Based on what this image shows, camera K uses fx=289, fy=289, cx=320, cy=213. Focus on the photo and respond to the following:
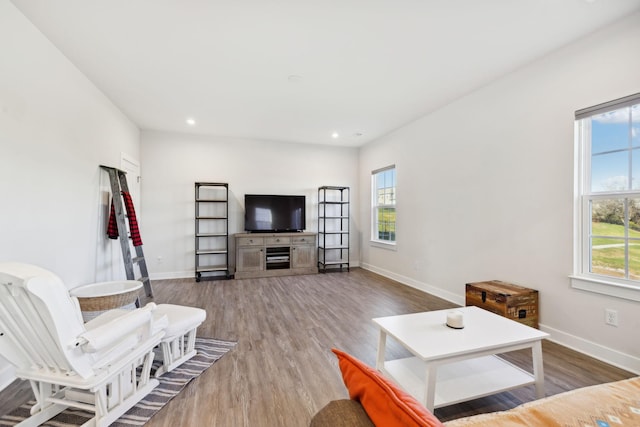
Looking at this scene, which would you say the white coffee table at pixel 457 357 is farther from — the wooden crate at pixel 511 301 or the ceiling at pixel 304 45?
the ceiling at pixel 304 45

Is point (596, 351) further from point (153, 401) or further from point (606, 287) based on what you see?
point (153, 401)

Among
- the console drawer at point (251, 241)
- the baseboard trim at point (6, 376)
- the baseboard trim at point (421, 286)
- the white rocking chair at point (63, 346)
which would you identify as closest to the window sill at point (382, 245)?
the baseboard trim at point (421, 286)

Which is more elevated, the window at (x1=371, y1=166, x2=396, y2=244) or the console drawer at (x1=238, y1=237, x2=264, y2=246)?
the window at (x1=371, y1=166, x2=396, y2=244)

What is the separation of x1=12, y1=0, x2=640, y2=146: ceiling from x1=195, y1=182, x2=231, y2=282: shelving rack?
5.83 ft

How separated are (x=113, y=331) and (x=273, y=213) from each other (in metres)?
4.21

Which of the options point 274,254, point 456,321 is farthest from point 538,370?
point 274,254

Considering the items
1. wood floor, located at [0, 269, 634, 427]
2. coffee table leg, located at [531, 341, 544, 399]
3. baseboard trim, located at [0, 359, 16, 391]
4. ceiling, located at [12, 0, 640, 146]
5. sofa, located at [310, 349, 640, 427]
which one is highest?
ceiling, located at [12, 0, 640, 146]

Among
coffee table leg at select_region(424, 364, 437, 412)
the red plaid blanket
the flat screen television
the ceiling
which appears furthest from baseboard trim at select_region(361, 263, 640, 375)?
the red plaid blanket

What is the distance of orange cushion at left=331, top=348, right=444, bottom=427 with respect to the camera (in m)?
0.57

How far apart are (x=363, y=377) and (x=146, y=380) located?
177cm

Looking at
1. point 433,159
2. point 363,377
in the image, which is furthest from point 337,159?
point 363,377

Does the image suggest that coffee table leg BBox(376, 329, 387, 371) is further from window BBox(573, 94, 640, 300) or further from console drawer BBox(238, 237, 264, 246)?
console drawer BBox(238, 237, 264, 246)

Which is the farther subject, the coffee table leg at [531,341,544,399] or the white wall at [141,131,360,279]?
the white wall at [141,131,360,279]

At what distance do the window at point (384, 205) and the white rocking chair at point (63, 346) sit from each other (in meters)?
4.33
